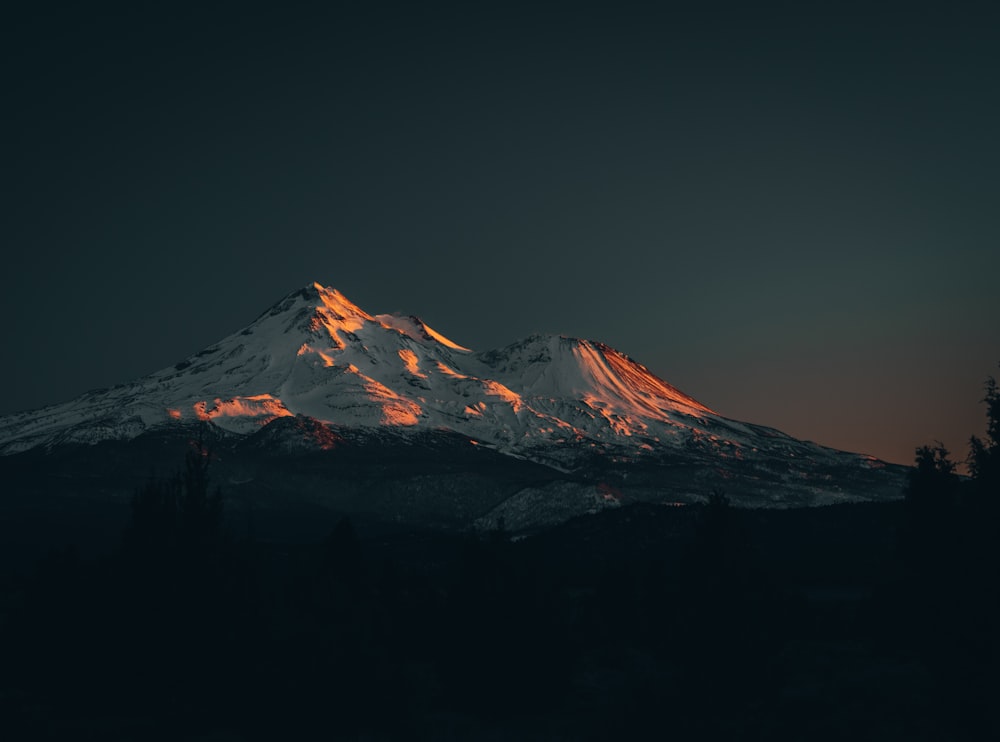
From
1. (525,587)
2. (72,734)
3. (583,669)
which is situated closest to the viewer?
(72,734)

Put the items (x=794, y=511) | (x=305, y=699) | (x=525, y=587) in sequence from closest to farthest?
(x=305, y=699)
(x=525, y=587)
(x=794, y=511)

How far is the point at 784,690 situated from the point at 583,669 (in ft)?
40.2

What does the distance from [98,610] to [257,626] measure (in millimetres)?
9504

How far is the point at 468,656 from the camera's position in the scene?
174 ft

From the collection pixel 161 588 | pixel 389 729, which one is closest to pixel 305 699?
pixel 389 729

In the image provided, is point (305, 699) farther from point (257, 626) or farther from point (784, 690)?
point (784, 690)

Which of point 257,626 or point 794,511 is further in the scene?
point 794,511

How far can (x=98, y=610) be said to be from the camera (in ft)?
171

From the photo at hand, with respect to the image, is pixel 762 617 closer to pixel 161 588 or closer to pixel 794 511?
pixel 161 588

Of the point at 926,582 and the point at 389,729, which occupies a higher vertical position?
the point at 926,582

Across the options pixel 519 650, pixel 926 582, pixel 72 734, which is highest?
pixel 926 582

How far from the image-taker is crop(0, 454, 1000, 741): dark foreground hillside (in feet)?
149

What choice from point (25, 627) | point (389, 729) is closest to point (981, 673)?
point (389, 729)

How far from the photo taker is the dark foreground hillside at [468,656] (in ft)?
149
